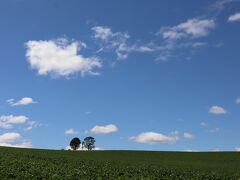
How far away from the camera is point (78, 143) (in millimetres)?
153500

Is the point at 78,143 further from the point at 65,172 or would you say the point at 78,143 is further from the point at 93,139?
the point at 65,172

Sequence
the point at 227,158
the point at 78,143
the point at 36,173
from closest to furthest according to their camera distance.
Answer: the point at 36,173
the point at 227,158
the point at 78,143

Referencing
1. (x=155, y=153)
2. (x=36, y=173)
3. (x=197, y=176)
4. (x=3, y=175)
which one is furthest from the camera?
(x=155, y=153)

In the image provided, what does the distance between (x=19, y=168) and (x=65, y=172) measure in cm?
360

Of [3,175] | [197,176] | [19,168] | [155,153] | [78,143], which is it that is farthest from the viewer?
[78,143]

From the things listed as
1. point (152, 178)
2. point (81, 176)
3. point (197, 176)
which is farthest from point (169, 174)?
point (81, 176)

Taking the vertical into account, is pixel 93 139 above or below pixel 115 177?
above

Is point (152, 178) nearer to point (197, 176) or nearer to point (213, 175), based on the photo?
point (197, 176)

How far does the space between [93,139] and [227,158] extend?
89.0 meters

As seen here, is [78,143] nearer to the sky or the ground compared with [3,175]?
nearer to the sky

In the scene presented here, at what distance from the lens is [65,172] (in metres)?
33.8

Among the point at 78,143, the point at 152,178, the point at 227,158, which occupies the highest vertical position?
the point at 78,143

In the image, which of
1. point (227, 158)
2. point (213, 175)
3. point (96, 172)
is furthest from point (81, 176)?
point (227, 158)

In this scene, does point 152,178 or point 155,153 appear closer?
point 152,178
